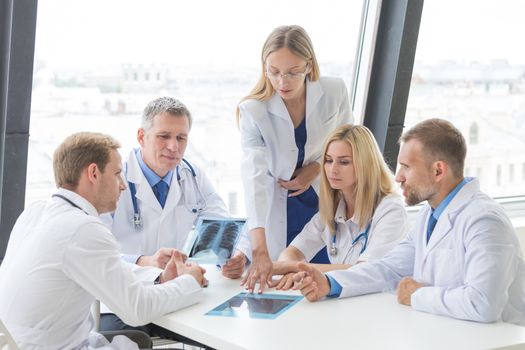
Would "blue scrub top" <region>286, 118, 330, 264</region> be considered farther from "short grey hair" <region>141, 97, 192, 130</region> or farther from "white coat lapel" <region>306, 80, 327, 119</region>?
"short grey hair" <region>141, 97, 192, 130</region>

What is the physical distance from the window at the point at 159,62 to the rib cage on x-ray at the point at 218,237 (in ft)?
4.46

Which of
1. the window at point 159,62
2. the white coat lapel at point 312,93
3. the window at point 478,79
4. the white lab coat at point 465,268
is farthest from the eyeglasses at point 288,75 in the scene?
the window at point 478,79

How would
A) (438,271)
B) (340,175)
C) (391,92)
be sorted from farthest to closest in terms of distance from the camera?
(391,92)
(340,175)
(438,271)

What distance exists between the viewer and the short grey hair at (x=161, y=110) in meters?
3.24

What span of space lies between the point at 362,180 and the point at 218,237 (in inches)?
24.7

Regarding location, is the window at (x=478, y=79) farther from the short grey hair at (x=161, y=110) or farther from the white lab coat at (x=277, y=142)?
the short grey hair at (x=161, y=110)

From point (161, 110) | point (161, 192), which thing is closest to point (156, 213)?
point (161, 192)

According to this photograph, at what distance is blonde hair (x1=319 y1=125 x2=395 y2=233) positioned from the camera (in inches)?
122

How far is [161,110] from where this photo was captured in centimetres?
324

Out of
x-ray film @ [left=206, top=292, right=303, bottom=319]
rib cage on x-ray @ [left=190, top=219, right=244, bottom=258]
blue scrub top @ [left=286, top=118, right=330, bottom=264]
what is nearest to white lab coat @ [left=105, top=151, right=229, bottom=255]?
blue scrub top @ [left=286, top=118, right=330, bottom=264]

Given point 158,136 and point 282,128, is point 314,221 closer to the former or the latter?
point 282,128

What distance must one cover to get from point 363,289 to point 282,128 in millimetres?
1070

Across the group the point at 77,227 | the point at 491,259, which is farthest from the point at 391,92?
the point at 77,227

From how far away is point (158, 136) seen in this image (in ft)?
10.6
